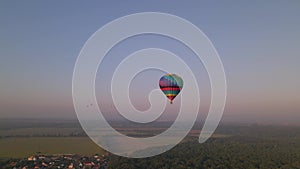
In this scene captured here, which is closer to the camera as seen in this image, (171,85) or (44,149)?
(171,85)

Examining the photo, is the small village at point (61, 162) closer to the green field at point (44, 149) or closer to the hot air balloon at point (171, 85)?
the green field at point (44, 149)

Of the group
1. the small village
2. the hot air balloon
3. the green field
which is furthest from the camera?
the green field

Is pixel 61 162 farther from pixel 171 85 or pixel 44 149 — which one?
pixel 171 85

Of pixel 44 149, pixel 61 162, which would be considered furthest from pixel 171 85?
pixel 44 149

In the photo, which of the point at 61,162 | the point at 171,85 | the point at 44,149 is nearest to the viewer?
the point at 171,85

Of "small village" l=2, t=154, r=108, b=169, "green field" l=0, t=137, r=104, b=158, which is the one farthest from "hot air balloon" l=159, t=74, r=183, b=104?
"green field" l=0, t=137, r=104, b=158

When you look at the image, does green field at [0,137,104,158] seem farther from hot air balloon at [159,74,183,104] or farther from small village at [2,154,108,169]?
hot air balloon at [159,74,183,104]
